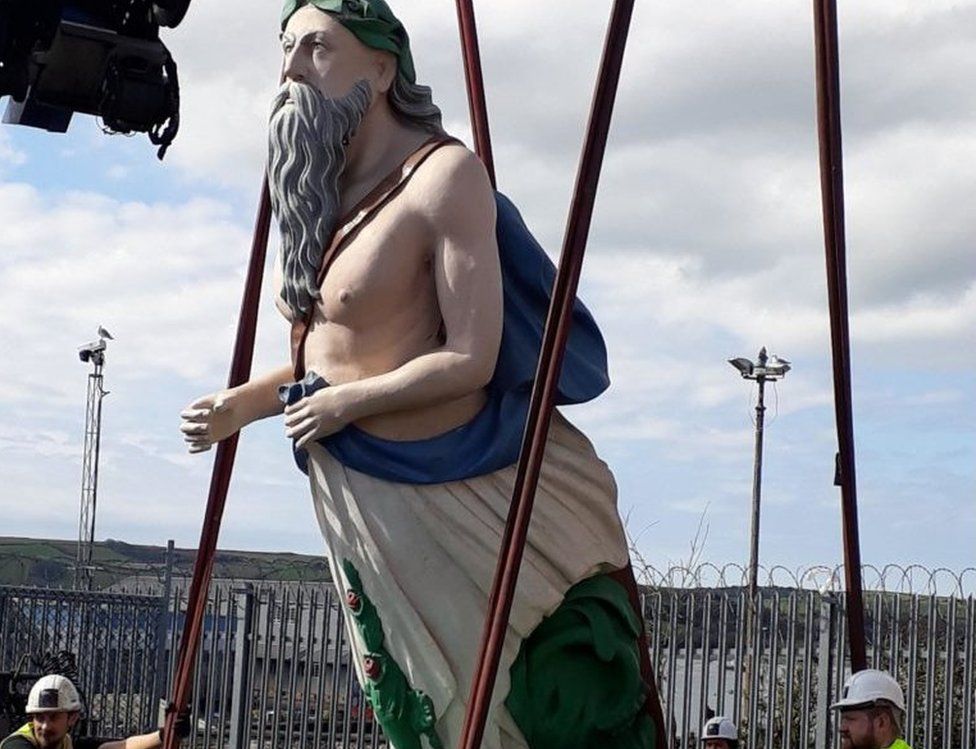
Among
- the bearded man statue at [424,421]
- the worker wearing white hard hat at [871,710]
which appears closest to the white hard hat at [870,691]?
the worker wearing white hard hat at [871,710]

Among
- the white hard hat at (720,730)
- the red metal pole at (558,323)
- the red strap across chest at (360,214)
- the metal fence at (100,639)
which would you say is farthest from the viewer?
the metal fence at (100,639)

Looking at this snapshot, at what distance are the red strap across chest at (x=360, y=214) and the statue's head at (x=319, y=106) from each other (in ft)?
0.09

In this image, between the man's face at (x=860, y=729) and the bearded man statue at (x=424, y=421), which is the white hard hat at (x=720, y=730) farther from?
the bearded man statue at (x=424, y=421)

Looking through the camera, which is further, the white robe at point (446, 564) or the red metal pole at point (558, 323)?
the white robe at point (446, 564)

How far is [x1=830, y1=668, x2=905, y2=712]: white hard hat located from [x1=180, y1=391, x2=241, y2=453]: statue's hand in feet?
5.78

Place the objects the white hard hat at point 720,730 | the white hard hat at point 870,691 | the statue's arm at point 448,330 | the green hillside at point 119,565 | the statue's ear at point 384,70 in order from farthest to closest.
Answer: the green hillside at point 119,565 < the white hard hat at point 720,730 < the white hard hat at point 870,691 < the statue's ear at point 384,70 < the statue's arm at point 448,330

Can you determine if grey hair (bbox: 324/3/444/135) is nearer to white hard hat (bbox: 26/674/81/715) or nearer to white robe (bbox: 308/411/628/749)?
white robe (bbox: 308/411/628/749)

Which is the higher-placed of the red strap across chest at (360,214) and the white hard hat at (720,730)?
the red strap across chest at (360,214)

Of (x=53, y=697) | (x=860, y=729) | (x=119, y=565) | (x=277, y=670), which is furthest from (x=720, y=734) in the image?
(x=119, y=565)

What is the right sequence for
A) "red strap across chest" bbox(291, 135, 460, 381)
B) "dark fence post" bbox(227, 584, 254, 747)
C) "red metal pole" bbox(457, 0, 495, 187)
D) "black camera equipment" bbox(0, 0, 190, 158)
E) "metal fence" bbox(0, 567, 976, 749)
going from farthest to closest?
"dark fence post" bbox(227, 584, 254, 747) < "metal fence" bbox(0, 567, 976, 749) < "black camera equipment" bbox(0, 0, 190, 158) < "red metal pole" bbox(457, 0, 495, 187) < "red strap across chest" bbox(291, 135, 460, 381)

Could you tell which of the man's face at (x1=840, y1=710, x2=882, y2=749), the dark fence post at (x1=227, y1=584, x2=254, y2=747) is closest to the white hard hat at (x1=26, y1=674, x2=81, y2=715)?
the man's face at (x1=840, y1=710, x2=882, y2=749)

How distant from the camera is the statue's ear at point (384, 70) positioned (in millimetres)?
4868

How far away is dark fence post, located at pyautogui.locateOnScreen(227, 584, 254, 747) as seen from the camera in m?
13.0

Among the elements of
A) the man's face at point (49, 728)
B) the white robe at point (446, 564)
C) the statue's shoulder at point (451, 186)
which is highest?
the statue's shoulder at point (451, 186)
